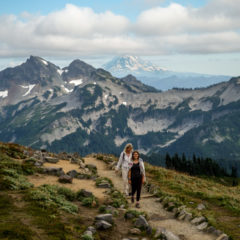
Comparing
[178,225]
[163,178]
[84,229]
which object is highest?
[84,229]

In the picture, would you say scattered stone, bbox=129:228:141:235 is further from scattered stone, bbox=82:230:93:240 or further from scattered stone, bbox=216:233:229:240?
scattered stone, bbox=216:233:229:240

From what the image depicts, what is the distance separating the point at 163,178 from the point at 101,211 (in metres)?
19.1

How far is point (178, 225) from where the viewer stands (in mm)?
19922

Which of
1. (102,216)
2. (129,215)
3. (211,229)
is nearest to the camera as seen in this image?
(211,229)

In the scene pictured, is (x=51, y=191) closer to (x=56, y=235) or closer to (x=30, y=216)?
(x=30, y=216)

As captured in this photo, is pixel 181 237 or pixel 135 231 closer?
pixel 135 231

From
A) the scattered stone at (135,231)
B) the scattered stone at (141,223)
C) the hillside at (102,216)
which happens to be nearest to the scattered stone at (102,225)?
the hillside at (102,216)

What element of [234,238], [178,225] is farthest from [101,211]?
[234,238]

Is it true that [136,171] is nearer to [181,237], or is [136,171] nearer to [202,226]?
[202,226]

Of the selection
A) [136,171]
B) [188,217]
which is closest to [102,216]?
[136,171]

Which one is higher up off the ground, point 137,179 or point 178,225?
point 137,179

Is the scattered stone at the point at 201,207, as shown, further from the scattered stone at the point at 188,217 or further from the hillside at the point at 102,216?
the scattered stone at the point at 188,217

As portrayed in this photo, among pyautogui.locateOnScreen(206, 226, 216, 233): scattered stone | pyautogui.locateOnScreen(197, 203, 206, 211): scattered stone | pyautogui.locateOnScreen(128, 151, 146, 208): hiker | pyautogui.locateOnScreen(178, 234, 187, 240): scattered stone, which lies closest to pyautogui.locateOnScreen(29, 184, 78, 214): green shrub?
pyautogui.locateOnScreen(128, 151, 146, 208): hiker

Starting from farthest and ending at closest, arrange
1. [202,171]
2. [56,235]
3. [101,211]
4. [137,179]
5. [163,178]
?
[202,171], [163,178], [137,179], [101,211], [56,235]
